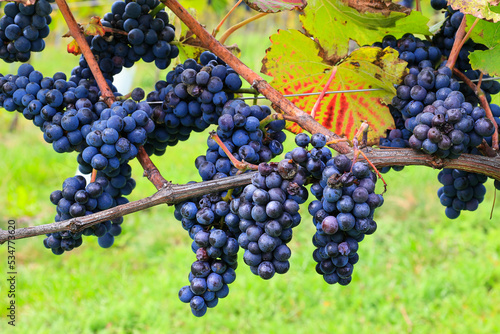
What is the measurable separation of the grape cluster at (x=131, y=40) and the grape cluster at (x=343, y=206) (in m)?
0.50

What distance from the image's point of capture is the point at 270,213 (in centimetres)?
68

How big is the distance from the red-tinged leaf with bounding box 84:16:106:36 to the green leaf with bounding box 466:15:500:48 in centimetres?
76

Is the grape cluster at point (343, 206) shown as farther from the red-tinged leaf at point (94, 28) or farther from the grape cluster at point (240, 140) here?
the red-tinged leaf at point (94, 28)

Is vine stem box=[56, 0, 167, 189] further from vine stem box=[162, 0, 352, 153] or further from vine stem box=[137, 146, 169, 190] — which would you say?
vine stem box=[162, 0, 352, 153]

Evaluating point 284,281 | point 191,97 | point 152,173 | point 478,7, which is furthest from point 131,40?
point 284,281

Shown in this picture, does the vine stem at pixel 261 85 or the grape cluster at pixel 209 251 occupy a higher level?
the vine stem at pixel 261 85

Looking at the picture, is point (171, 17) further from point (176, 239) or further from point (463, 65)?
point (176, 239)

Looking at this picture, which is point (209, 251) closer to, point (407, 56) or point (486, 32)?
point (407, 56)

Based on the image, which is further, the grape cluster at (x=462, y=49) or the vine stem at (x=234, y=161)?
the grape cluster at (x=462, y=49)

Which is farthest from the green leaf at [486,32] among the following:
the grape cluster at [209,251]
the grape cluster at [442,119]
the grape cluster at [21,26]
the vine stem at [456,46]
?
the grape cluster at [21,26]

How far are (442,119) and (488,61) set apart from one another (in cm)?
25

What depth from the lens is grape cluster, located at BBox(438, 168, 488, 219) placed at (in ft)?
3.34

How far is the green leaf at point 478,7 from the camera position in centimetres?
81

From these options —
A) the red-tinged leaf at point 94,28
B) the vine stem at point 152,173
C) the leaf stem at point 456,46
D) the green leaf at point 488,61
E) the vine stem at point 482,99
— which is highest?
the red-tinged leaf at point 94,28
